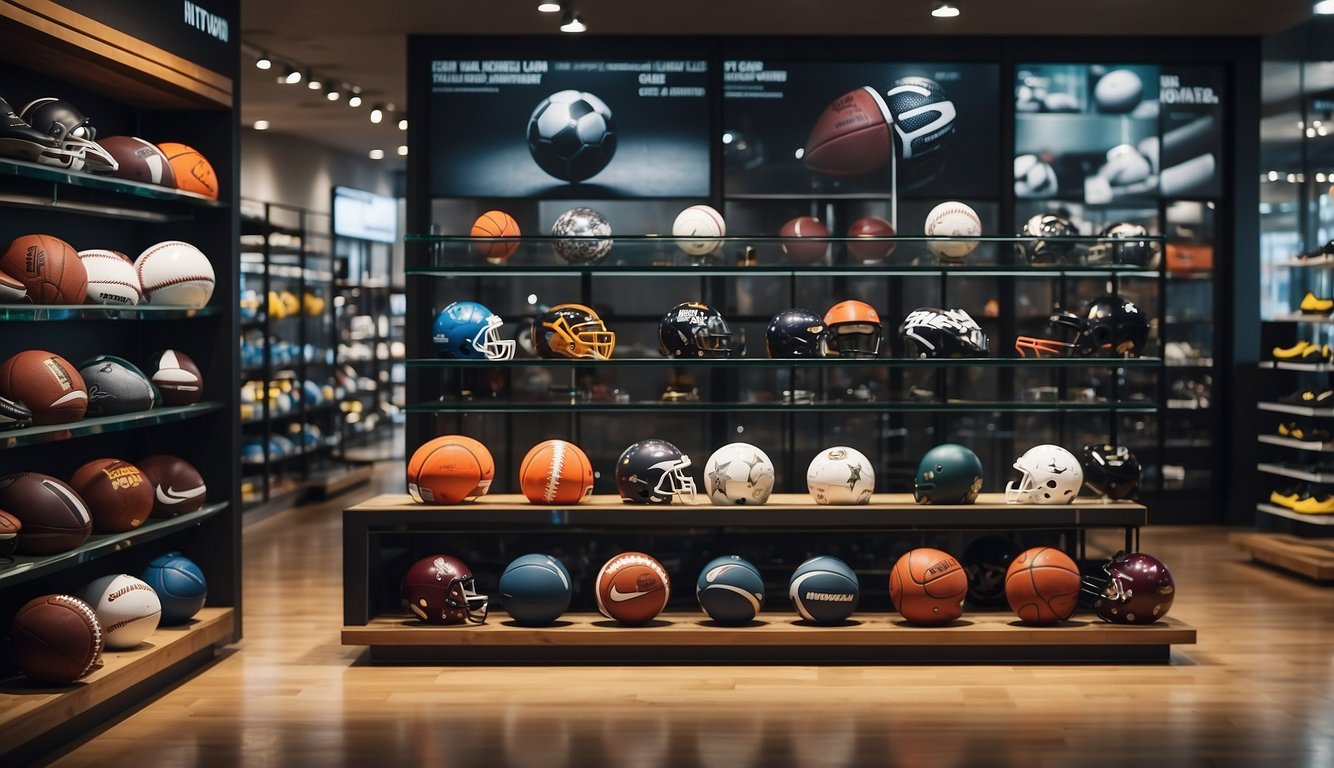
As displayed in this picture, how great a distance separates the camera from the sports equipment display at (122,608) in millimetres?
4914

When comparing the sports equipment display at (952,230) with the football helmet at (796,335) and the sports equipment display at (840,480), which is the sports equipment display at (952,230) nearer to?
the football helmet at (796,335)

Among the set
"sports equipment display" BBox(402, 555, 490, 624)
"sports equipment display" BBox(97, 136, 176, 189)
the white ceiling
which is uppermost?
the white ceiling

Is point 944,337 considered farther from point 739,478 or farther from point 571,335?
point 571,335

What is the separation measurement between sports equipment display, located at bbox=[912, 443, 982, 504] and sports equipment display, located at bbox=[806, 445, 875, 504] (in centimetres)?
24

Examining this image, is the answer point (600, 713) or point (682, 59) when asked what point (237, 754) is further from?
point (682, 59)

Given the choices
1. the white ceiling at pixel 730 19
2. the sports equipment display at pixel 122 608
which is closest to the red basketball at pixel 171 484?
the sports equipment display at pixel 122 608

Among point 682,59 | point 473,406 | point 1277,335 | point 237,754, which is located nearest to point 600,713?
point 237,754

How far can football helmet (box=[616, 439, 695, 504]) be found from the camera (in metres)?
5.73

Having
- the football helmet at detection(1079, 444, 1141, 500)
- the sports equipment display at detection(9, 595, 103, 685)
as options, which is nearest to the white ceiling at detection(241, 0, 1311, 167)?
the football helmet at detection(1079, 444, 1141, 500)

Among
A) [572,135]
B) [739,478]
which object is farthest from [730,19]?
[739,478]

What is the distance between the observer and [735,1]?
26.1 ft

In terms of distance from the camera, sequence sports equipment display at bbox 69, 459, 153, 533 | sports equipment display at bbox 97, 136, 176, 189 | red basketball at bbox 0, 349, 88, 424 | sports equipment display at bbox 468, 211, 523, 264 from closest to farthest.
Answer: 1. red basketball at bbox 0, 349, 88, 424
2. sports equipment display at bbox 69, 459, 153, 533
3. sports equipment display at bbox 97, 136, 176, 189
4. sports equipment display at bbox 468, 211, 523, 264

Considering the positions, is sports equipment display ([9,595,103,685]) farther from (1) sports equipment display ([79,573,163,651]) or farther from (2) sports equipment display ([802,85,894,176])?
(2) sports equipment display ([802,85,894,176])

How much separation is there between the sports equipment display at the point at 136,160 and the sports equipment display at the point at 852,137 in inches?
168
